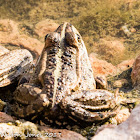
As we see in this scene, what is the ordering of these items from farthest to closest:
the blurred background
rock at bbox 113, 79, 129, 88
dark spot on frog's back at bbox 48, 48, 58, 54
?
1. the blurred background
2. rock at bbox 113, 79, 129, 88
3. dark spot on frog's back at bbox 48, 48, 58, 54

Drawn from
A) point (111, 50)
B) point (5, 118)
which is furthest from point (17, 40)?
point (5, 118)

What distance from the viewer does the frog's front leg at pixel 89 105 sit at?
9.16 ft

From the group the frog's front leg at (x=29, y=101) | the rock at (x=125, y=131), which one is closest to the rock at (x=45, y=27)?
the frog's front leg at (x=29, y=101)

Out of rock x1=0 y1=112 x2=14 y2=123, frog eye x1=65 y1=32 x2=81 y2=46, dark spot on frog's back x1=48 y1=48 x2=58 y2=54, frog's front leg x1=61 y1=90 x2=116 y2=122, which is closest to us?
frog's front leg x1=61 y1=90 x2=116 y2=122

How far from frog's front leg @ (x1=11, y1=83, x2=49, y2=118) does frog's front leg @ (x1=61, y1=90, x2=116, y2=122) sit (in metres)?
0.30

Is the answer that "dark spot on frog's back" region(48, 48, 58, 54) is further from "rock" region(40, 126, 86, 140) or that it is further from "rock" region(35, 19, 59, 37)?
"rock" region(35, 19, 59, 37)

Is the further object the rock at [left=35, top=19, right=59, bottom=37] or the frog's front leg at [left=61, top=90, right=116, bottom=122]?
the rock at [left=35, top=19, right=59, bottom=37]

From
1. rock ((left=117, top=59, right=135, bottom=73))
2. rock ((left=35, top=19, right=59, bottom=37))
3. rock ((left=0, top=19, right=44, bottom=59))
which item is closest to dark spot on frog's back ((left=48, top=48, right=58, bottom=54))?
rock ((left=117, top=59, right=135, bottom=73))

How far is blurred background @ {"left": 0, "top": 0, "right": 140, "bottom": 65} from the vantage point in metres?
6.45

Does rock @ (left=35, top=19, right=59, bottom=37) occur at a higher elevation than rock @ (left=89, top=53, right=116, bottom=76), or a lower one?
higher

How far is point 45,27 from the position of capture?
738 centimetres

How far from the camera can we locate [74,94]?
2.98 m

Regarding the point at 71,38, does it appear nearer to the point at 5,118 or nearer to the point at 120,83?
the point at 5,118

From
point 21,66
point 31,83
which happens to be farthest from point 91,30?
point 31,83
